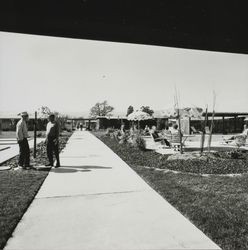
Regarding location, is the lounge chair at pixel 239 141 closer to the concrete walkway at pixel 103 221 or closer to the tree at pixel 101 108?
the concrete walkway at pixel 103 221

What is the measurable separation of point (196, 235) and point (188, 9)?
108 inches

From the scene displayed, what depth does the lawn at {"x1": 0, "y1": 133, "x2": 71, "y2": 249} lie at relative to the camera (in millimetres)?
4140

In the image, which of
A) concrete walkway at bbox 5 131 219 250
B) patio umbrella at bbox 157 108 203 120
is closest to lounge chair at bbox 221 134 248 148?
patio umbrella at bbox 157 108 203 120

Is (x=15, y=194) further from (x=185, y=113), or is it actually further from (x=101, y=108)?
(x=101, y=108)

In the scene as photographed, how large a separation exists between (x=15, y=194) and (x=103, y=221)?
2.43m

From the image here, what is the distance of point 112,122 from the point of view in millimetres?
53000

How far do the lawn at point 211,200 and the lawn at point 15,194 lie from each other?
8.49ft

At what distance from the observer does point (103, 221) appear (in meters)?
4.27

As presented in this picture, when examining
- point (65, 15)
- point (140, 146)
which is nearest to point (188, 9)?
point (65, 15)

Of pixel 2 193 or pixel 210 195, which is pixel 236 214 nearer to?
pixel 210 195

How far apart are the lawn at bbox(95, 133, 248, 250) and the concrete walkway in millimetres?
239

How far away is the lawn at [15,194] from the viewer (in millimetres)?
4140

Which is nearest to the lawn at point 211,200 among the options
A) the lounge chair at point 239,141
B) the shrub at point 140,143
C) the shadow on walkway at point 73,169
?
the shadow on walkway at point 73,169

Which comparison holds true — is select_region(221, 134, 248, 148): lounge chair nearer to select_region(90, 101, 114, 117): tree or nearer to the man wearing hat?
the man wearing hat
